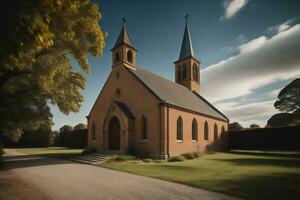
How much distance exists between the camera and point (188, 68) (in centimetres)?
3525

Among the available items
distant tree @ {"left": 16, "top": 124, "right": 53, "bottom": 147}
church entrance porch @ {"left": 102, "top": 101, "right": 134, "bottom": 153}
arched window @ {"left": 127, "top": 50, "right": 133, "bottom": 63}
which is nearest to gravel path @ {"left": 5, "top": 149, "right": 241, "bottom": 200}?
church entrance porch @ {"left": 102, "top": 101, "right": 134, "bottom": 153}

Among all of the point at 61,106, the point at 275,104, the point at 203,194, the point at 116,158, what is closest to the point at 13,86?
the point at 61,106

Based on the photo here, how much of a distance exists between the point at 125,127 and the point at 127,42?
10391 mm

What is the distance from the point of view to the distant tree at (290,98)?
40.7 m

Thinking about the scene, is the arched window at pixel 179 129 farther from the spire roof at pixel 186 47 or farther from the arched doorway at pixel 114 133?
the spire roof at pixel 186 47

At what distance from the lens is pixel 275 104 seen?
43.5m

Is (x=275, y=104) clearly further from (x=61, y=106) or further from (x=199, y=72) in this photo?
(x=61, y=106)

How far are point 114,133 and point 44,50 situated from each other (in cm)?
1357

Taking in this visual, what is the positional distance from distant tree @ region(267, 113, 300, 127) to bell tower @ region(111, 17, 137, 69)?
106ft

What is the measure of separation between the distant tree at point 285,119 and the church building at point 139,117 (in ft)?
65.1

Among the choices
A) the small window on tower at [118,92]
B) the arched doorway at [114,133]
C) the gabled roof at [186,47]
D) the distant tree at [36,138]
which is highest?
the gabled roof at [186,47]

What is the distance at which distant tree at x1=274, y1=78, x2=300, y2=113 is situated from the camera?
1601 inches

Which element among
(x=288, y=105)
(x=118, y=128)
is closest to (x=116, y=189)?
(x=118, y=128)

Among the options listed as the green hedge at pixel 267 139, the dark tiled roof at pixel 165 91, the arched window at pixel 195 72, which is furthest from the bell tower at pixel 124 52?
the green hedge at pixel 267 139
